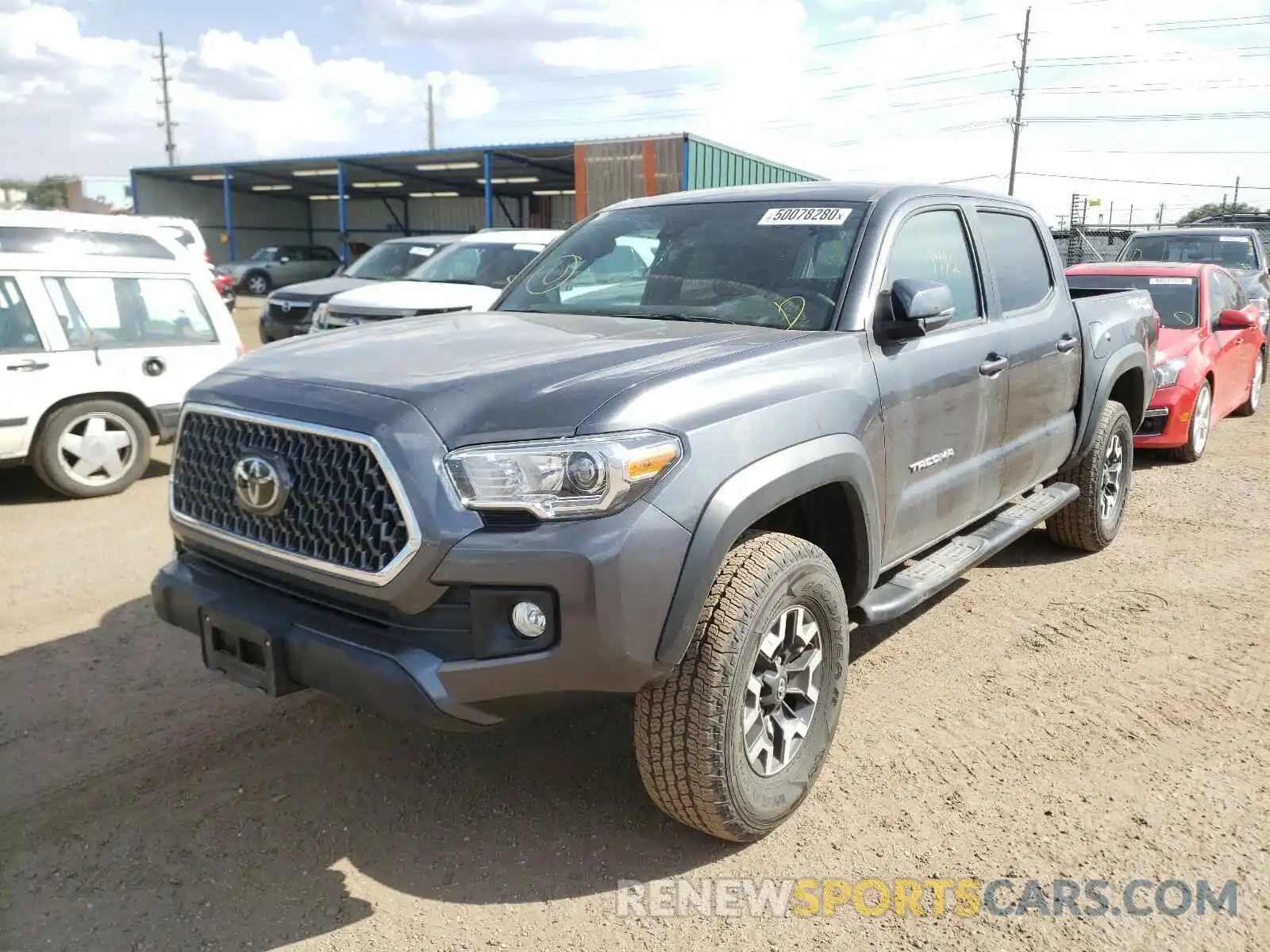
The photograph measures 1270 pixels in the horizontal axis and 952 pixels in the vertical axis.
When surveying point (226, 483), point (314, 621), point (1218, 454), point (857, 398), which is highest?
point (857, 398)

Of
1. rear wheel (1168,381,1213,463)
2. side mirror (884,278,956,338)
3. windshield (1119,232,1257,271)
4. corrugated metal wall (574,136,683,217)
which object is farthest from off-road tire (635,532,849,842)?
corrugated metal wall (574,136,683,217)

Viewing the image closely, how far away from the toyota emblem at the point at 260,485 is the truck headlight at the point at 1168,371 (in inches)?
286

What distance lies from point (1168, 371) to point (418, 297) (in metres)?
6.88

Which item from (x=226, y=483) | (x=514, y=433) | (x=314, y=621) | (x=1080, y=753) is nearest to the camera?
(x=514, y=433)

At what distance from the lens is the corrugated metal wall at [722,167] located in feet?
70.7

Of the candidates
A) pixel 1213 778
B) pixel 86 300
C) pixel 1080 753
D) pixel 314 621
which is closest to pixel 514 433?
pixel 314 621

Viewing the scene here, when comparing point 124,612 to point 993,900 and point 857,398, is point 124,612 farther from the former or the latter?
point 993,900

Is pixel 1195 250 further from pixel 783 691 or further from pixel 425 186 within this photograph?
pixel 425 186

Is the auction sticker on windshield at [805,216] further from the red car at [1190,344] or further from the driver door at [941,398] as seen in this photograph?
the red car at [1190,344]

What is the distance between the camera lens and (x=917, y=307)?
3.36 metres

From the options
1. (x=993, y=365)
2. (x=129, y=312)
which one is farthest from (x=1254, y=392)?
(x=129, y=312)

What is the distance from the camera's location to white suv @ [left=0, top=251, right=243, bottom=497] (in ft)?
21.8

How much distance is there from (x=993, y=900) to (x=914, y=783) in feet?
1.97

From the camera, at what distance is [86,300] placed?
23.0 feet
